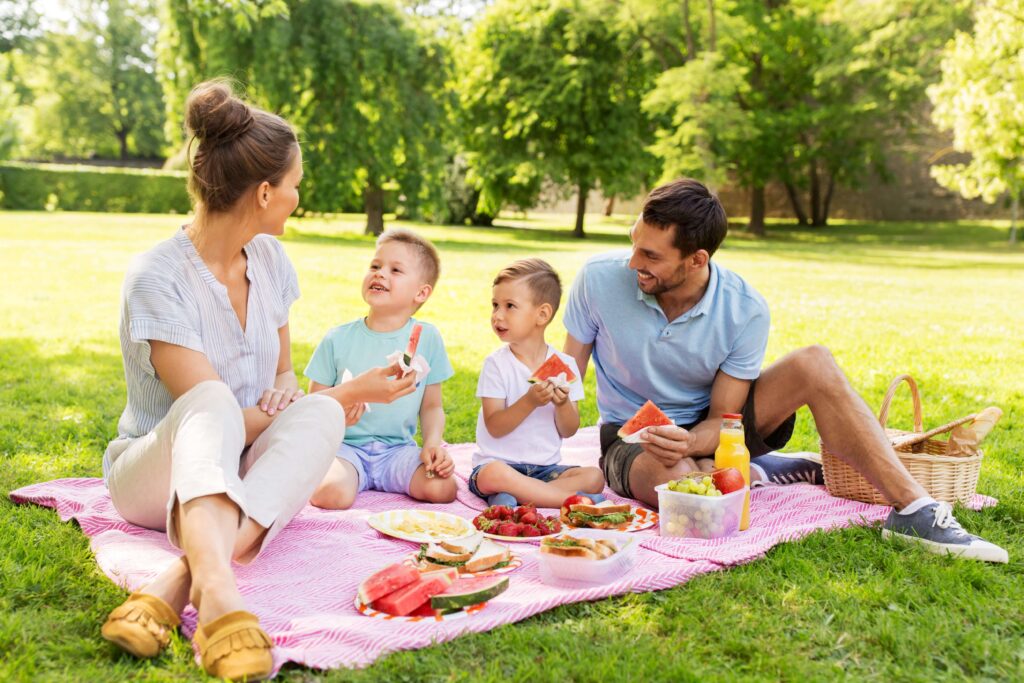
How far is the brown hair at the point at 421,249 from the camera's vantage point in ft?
13.6

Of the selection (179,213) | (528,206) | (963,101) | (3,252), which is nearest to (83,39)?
(179,213)

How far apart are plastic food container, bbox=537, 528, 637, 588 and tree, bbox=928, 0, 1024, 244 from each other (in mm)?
16796

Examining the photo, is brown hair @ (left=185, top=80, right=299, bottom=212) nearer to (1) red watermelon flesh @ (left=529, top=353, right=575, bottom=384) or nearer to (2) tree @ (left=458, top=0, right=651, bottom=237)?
(1) red watermelon flesh @ (left=529, top=353, right=575, bottom=384)

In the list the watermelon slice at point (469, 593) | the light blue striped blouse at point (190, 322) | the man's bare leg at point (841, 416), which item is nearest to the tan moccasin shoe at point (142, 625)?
the watermelon slice at point (469, 593)

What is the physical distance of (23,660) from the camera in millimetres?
2449

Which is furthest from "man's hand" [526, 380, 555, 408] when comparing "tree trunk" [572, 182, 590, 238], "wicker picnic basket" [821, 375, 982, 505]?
"tree trunk" [572, 182, 590, 238]

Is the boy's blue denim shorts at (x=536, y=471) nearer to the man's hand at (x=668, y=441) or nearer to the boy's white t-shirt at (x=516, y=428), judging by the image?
the boy's white t-shirt at (x=516, y=428)

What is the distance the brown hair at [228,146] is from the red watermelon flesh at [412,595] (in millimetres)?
1366

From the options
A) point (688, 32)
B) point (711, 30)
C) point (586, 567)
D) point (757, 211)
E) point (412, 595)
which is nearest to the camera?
point (412, 595)

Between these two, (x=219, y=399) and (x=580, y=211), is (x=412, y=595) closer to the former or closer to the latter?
(x=219, y=399)

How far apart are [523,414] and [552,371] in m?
0.22

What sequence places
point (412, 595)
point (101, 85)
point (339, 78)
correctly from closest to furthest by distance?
point (412, 595), point (339, 78), point (101, 85)

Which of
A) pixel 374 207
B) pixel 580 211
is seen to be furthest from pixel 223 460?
pixel 580 211

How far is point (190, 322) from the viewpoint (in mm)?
3080
